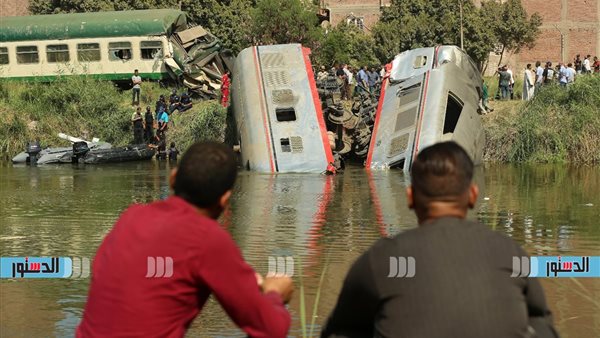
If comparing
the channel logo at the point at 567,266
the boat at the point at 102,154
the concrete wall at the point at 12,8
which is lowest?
the boat at the point at 102,154

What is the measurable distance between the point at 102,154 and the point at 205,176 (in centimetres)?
3024

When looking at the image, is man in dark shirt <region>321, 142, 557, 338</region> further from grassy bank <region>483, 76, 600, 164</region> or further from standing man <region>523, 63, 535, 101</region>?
standing man <region>523, 63, 535, 101</region>

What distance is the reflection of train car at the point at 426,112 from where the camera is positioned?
29031mm

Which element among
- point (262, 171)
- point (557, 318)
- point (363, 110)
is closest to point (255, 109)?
point (262, 171)

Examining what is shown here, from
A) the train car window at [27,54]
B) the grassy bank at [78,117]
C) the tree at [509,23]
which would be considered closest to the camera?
the grassy bank at [78,117]

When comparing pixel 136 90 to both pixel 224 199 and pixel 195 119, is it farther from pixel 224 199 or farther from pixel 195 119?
pixel 224 199

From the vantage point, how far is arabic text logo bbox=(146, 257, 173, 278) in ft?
13.3

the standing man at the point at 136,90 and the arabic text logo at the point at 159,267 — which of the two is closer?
the arabic text logo at the point at 159,267

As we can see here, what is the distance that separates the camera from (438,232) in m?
4.09

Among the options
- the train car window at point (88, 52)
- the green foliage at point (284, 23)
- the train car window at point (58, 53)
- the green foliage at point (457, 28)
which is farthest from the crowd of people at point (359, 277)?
the green foliage at point (457, 28)

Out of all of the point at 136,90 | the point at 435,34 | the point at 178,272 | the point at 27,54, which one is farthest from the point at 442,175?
the point at 435,34

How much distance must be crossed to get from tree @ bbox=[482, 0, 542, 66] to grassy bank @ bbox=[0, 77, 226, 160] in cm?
2376

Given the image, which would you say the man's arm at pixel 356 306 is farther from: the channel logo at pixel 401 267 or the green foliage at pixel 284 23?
the green foliage at pixel 284 23

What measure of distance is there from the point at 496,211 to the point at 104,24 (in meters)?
25.0
